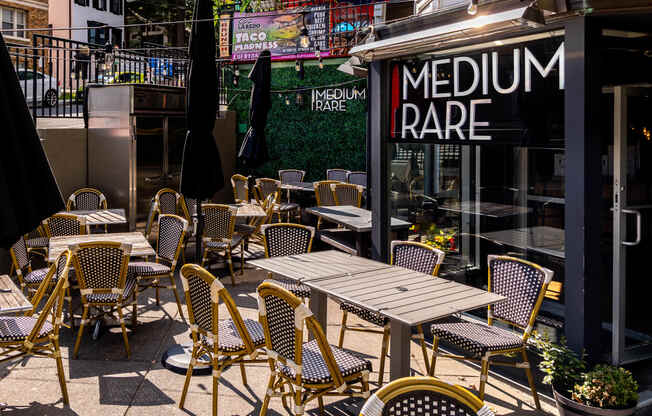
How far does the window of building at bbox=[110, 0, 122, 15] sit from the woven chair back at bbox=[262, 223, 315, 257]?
108 ft

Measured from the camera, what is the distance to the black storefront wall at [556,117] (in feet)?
13.0

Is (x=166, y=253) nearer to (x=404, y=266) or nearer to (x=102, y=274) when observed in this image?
(x=102, y=274)

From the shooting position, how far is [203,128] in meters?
5.95

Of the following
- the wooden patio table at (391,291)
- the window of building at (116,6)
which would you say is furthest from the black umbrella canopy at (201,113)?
the window of building at (116,6)

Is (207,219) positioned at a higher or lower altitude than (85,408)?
higher

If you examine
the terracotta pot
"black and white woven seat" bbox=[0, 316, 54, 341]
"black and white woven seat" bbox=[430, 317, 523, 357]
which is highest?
"black and white woven seat" bbox=[0, 316, 54, 341]

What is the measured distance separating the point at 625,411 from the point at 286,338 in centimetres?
211

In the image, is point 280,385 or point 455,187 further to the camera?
point 455,187

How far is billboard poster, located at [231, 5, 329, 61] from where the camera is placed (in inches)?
605

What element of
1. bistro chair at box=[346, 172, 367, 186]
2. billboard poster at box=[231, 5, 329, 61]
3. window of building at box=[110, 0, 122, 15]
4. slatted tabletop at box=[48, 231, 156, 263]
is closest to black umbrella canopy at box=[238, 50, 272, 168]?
bistro chair at box=[346, 172, 367, 186]

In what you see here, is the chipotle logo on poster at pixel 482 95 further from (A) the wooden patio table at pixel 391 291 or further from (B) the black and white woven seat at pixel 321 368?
(B) the black and white woven seat at pixel 321 368

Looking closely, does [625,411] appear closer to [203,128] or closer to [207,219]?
[203,128]

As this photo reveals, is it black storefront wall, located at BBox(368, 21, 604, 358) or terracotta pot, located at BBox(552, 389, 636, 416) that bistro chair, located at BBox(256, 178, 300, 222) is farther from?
terracotta pot, located at BBox(552, 389, 636, 416)

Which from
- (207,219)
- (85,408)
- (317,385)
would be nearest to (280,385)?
(317,385)
